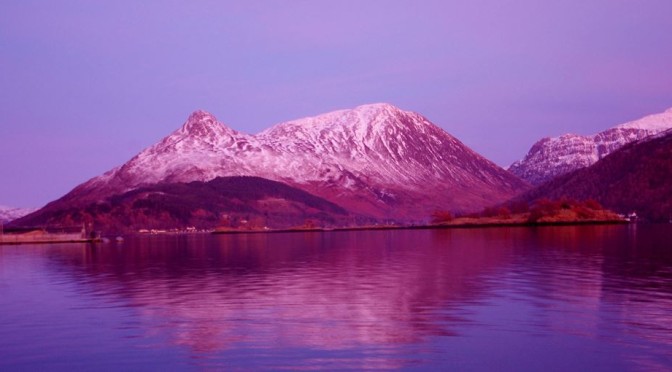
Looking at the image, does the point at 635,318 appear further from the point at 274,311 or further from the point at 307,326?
the point at 274,311

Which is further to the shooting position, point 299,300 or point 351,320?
point 299,300

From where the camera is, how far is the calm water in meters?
25.1

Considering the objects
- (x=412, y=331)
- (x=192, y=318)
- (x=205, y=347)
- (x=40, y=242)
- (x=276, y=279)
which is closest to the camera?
(x=205, y=347)

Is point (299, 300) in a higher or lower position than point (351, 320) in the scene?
higher

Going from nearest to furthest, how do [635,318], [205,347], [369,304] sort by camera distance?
[205,347] → [635,318] → [369,304]

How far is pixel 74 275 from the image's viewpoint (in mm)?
62250

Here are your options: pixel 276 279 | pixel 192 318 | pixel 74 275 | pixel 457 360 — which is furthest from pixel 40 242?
pixel 457 360

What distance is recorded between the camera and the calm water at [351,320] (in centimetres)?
2506

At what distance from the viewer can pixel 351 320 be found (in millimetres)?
32531

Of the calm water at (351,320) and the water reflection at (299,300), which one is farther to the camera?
the water reflection at (299,300)

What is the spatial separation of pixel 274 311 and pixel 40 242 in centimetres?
16530

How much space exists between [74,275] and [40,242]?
134 meters

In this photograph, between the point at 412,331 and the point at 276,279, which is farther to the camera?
the point at 276,279

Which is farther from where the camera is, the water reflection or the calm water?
the water reflection
